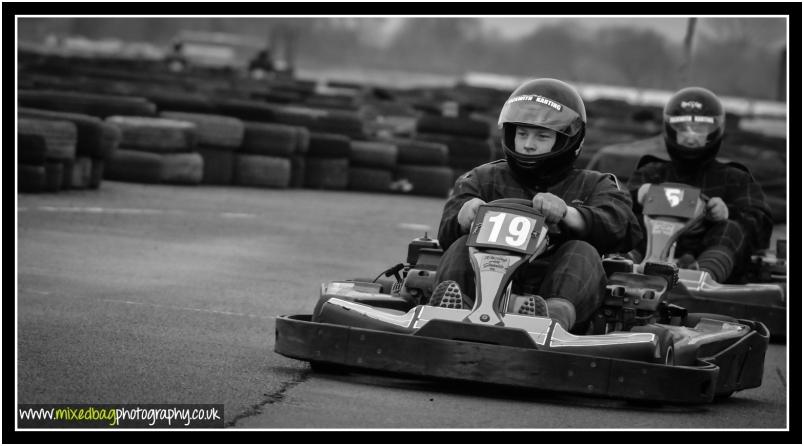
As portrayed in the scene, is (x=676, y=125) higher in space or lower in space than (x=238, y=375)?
higher

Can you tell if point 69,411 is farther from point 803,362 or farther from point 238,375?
point 803,362

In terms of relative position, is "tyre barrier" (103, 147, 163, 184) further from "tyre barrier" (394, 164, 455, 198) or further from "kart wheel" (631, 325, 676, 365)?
"kart wheel" (631, 325, 676, 365)

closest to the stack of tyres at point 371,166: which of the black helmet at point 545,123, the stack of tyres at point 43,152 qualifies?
the stack of tyres at point 43,152

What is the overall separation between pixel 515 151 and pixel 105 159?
28.8 feet

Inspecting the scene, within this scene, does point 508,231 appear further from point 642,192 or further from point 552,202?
point 642,192

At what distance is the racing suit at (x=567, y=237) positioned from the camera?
17.6 feet

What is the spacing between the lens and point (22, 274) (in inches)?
303

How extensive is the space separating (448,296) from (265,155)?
11.1m

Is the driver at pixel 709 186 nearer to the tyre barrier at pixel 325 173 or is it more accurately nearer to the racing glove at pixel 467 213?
the racing glove at pixel 467 213

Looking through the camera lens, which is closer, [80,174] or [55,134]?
[55,134]

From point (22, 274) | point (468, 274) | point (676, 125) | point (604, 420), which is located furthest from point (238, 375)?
point (676, 125)

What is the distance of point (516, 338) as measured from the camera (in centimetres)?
484

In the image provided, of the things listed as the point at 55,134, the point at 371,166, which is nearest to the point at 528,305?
the point at 55,134

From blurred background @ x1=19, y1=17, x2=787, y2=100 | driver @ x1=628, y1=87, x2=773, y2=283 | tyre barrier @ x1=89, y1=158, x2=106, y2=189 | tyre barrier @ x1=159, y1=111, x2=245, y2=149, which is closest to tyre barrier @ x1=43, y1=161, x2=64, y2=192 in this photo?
tyre barrier @ x1=89, y1=158, x2=106, y2=189
